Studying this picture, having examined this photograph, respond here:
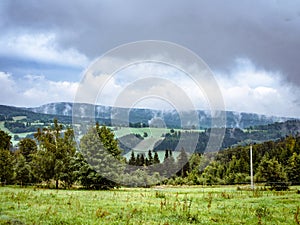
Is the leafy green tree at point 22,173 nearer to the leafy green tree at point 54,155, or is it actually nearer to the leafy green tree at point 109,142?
the leafy green tree at point 54,155

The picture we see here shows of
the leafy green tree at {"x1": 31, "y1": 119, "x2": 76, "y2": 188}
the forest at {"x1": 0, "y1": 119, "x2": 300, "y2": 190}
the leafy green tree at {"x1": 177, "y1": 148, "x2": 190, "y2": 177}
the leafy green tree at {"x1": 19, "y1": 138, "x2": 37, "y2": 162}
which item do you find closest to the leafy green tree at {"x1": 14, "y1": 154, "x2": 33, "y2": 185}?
the forest at {"x1": 0, "y1": 119, "x2": 300, "y2": 190}

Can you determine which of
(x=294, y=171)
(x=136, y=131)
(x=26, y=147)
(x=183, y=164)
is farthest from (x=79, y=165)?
(x=183, y=164)

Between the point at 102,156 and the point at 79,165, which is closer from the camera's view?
the point at 79,165

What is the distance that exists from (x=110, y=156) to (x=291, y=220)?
30.2 meters

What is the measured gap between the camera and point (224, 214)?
55.6ft

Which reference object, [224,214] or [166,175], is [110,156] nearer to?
[224,214]

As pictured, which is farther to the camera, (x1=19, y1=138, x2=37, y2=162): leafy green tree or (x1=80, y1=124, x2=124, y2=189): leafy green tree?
(x1=19, y1=138, x2=37, y2=162): leafy green tree

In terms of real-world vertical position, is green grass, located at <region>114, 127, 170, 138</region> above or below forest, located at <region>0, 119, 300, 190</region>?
above

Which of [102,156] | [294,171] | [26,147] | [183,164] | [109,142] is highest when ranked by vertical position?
[109,142]

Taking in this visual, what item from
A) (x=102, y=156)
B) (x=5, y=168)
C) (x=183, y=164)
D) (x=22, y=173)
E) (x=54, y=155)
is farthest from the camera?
(x=183, y=164)

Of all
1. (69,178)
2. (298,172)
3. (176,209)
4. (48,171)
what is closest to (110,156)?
(69,178)

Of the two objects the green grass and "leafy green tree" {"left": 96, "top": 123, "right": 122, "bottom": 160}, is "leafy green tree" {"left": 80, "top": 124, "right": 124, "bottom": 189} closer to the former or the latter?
"leafy green tree" {"left": 96, "top": 123, "right": 122, "bottom": 160}

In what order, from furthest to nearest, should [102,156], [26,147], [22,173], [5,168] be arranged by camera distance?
[26,147]
[22,173]
[5,168]
[102,156]

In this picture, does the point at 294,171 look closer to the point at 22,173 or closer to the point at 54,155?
the point at 54,155
